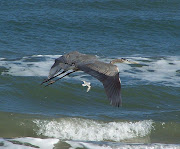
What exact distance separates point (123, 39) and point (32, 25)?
10.3 ft

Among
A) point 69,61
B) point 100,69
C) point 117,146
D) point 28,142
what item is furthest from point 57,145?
point 100,69

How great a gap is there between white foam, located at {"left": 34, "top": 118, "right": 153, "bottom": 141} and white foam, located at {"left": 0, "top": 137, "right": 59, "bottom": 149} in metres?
0.82

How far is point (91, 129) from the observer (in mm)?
8188

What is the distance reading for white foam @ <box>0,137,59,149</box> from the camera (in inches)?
267

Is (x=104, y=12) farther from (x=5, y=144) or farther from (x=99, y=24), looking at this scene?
(x=5, y=144)

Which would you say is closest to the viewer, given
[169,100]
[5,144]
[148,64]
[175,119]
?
[5,144]

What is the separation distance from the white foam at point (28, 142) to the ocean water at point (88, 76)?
0.02m

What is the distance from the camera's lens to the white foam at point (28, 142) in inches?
267

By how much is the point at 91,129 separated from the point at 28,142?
155 cm

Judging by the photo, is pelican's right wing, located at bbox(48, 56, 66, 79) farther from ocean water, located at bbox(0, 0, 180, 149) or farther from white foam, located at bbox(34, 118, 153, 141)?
white foam, located at bbox(34, 118, 153, 141)

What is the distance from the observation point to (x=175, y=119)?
8.85 meters

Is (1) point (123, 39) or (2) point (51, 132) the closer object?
(2) point (51, 132)

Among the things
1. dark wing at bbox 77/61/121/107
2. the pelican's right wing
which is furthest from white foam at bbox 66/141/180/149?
dark wing at bbox 77/61/121/107

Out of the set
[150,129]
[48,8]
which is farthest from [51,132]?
[48,8]
